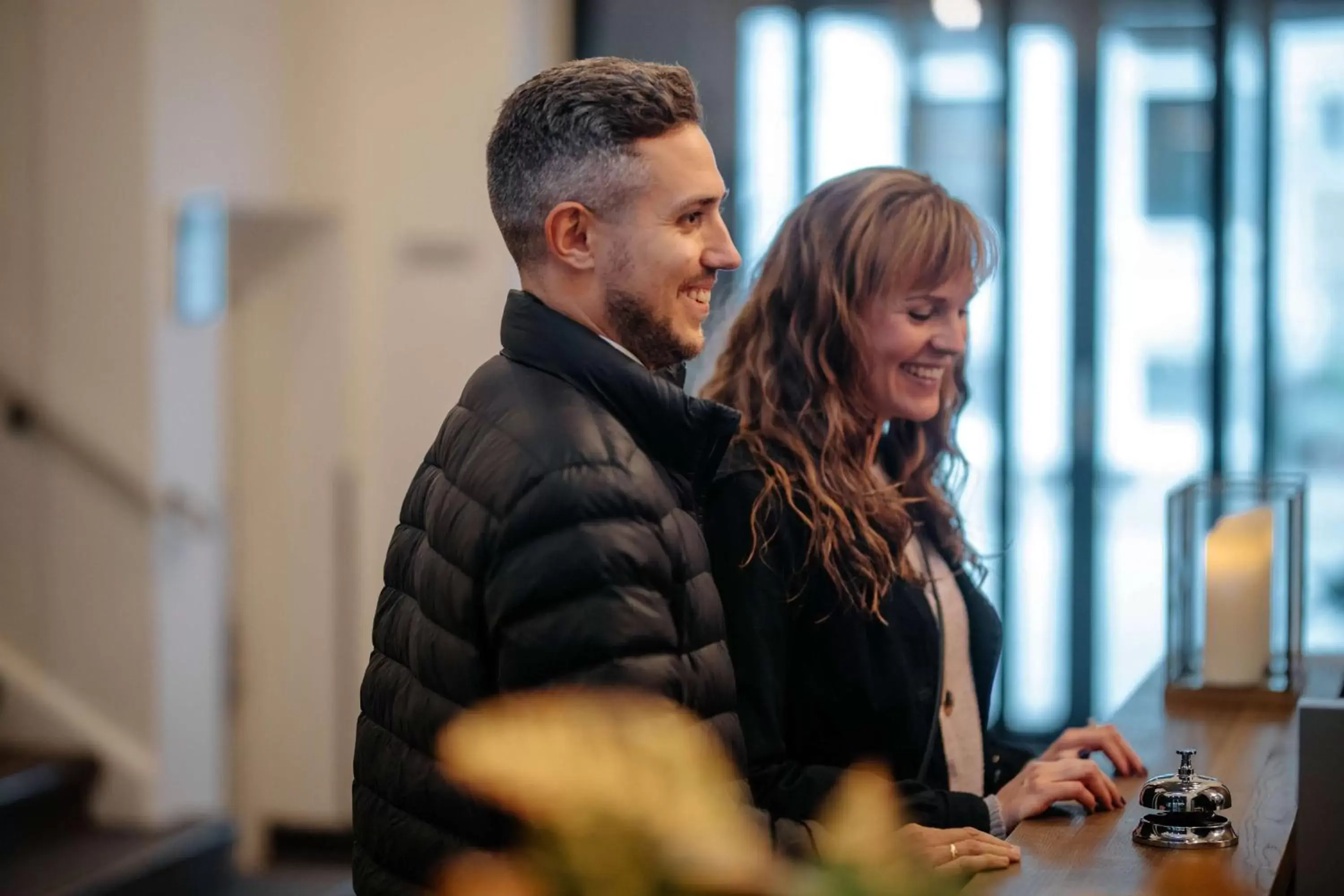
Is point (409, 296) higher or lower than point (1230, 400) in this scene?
higher

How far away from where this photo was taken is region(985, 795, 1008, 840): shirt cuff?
5.84ft

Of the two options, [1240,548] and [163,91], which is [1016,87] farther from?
[1240,548]

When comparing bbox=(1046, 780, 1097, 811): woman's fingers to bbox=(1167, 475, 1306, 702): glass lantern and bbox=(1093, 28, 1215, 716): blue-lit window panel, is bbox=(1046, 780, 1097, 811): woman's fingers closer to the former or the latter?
bbox=(1167, 475, 1306, 702): glass lantern

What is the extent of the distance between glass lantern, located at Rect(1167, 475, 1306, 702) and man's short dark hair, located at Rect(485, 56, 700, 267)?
121cm

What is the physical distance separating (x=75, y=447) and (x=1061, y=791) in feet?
13.8

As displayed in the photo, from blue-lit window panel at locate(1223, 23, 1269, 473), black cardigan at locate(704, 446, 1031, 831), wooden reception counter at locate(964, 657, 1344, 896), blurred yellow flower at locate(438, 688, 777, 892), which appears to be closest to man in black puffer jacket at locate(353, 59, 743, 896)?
black cardigan at locate(704, 446, 1031, 831)

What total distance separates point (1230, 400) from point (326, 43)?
3.51 m

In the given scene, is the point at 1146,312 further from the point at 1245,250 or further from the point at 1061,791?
the point at 1061,791

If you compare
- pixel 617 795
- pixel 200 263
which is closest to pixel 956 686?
pixel 617 795

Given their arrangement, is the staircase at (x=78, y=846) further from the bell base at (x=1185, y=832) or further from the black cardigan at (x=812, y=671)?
the bell base at (x=1185, y=832)

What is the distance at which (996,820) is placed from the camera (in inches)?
70.4

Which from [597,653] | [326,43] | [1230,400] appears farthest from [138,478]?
[597,653]

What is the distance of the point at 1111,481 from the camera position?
6.21 m

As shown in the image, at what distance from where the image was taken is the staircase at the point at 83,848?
4.61 meters
